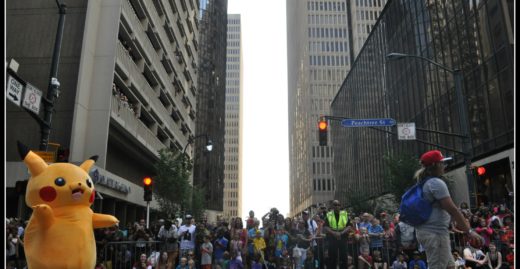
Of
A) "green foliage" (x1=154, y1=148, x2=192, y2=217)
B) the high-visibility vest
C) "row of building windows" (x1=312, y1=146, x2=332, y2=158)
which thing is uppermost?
"row of building windows" (x1=312, y1=146, x2=332, y2=158)

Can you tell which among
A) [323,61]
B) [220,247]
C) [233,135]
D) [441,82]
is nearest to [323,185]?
[323,61]

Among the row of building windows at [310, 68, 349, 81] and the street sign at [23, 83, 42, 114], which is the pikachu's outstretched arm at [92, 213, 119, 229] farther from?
the row of building windows at [310, 68, 349, 81]

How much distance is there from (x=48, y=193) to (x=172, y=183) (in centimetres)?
2352

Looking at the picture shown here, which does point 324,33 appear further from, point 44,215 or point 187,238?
point 44,215

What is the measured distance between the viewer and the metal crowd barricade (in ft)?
41.2

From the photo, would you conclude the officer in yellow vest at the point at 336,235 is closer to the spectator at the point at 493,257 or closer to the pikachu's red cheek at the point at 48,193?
the spectator at the point at 493,257

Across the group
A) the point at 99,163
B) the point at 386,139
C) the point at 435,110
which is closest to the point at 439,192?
the point at 99,163

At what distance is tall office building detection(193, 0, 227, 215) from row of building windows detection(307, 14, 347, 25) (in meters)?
23.3

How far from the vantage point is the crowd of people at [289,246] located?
12070 mm

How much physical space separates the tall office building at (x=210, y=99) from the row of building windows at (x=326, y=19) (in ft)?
76.5

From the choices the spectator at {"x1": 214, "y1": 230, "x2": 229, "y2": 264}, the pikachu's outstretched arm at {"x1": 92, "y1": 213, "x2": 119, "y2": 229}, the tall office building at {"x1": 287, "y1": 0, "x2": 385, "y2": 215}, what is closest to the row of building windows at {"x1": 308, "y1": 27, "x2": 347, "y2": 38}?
the tall office building at {"x1": 287, "y1": 0, "x2": 385, "y2": 215}

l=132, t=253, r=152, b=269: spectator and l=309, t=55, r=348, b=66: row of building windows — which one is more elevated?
l=309, t=55, r=348, b=66: row of building windows

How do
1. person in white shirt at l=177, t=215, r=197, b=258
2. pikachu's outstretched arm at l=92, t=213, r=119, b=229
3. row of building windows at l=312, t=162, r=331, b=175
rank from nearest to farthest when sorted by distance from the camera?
pikachu's outstretched arm at l=92, t=213, r=119, b=229 < person in white shirt at l=177, t=215, r=197, b=258 < row of building windows at l=312, t=162, r=331, b=175

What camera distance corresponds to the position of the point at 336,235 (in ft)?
40.7
